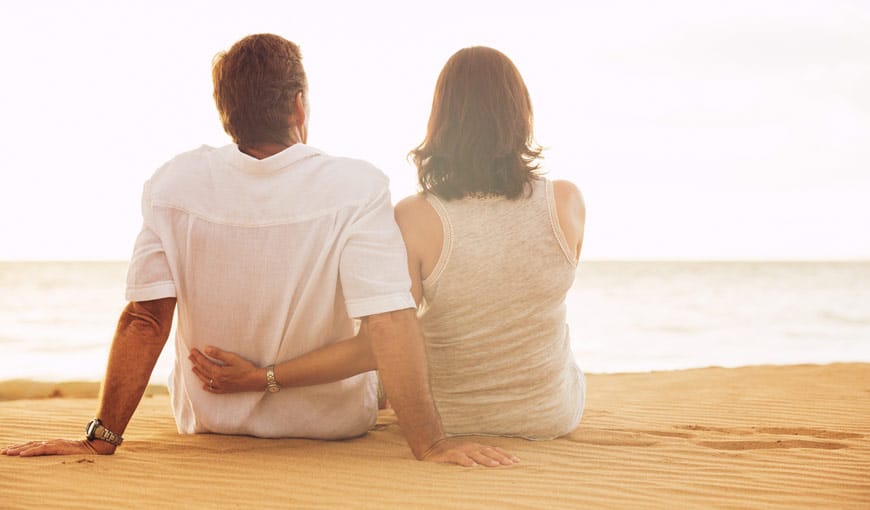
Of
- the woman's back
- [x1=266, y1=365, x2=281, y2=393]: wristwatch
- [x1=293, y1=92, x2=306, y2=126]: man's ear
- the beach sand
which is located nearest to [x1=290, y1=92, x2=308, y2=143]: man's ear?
[x1=293, y1=92, x2=306, y2=126]: man's ear

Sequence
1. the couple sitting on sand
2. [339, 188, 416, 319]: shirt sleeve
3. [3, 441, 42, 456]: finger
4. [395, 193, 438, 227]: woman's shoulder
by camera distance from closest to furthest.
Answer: [339, 188, 416, 319]: shirt sleeve < the couple sitting on sand < [3, 441, 42, 456]: finger < [395, 193, 438, 227]: woman's shoulder

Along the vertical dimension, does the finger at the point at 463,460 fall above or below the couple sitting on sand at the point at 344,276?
below

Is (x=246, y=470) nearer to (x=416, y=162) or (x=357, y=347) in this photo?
(x=357, y=347)

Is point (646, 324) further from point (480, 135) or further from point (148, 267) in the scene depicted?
point (148, 267)

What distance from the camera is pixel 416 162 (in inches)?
146

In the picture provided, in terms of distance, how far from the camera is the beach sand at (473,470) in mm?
2834

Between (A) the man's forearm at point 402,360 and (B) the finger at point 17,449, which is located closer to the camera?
(A) the man's forearm at point 402,360

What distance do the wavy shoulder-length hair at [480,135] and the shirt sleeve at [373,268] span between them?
42cm

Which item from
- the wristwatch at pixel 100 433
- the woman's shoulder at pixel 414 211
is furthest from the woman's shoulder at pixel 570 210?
the wristwatch at pixel 100 433

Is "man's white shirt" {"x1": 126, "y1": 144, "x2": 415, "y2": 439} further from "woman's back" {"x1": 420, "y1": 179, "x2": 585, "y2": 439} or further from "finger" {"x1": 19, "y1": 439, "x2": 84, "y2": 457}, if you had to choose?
"finger" {"x1": 19, "y1": 439, "x2": 84, "y2": 457}

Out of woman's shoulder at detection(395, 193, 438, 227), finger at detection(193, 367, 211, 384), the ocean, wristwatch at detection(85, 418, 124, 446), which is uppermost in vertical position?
woman's shoulder at detection(395, 193, 438, 227)

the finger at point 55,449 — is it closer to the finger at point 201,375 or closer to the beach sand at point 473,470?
the beach sand at point 473,470

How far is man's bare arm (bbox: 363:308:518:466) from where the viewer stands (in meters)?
3.19

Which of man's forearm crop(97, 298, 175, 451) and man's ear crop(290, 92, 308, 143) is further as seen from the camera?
man's ear crop(290, 92, 308, 143)
